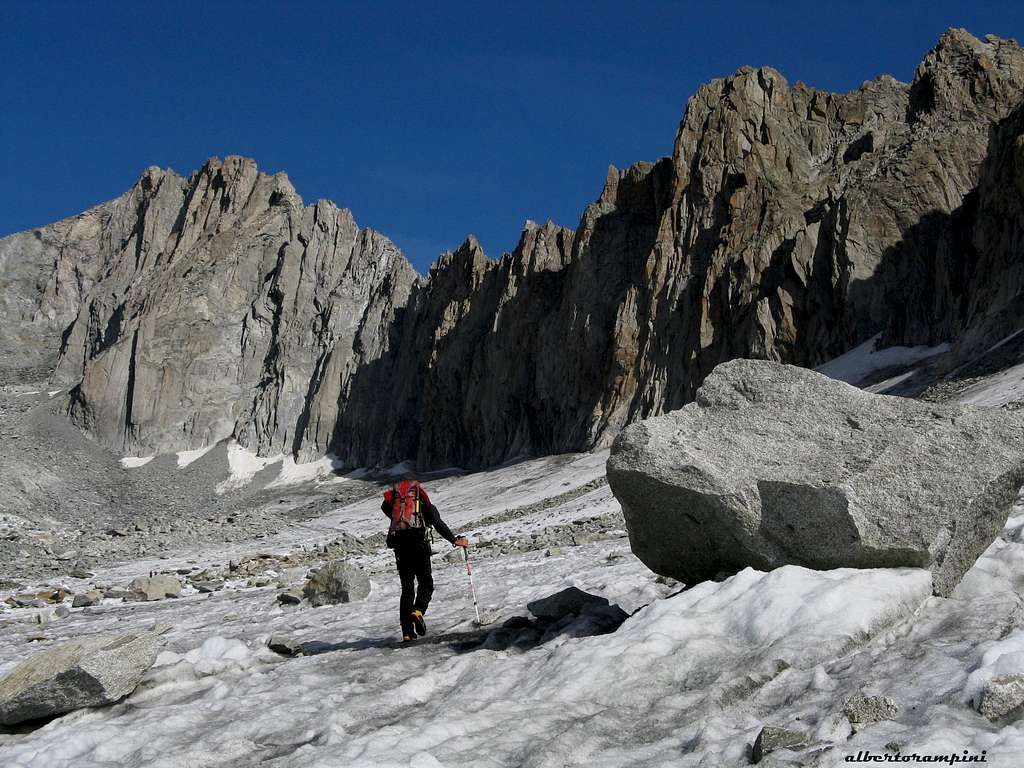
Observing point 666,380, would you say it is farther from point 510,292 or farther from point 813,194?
point 510,292

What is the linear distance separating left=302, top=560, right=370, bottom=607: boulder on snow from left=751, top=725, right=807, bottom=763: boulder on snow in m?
10.1

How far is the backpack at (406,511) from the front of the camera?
945 cm

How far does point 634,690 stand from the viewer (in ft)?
Result: 19.7

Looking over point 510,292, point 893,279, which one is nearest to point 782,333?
point 893,279

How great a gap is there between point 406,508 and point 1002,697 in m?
6.29

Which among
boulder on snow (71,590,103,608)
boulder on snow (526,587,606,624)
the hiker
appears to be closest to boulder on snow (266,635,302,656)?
the hiker

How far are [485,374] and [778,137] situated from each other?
34574mm

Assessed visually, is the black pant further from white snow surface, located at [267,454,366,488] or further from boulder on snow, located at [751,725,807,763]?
white snow surface, located at [267,454,366,488]

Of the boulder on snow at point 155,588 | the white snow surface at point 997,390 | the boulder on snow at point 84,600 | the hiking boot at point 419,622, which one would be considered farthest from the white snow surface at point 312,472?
the hiking boot at point 419,622

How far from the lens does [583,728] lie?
544cm

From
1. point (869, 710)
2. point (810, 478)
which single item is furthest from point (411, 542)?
point (869, 710)

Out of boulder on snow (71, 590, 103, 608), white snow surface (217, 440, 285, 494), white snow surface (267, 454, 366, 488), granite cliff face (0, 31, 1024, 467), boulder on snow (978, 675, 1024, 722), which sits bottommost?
boulder on snow (978, 675, 1024, 722)

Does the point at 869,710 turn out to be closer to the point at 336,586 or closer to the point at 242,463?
the point at 336,586

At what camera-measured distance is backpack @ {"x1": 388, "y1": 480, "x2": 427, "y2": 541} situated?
945 centimetres
